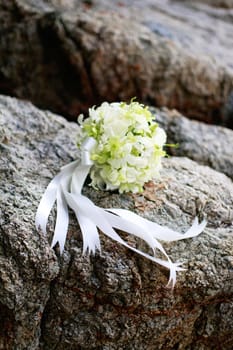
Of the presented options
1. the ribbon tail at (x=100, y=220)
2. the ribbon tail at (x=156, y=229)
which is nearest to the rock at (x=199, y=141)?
the ribbon tail at (x=156, y=229)

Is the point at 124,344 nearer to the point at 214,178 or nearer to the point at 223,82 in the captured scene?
the point at 214,178

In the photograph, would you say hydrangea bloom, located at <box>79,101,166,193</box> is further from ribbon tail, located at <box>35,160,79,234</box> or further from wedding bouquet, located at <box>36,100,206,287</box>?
ribbon tail, located at <box>35,160,79,234</box>

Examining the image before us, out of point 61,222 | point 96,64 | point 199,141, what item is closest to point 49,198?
point 61,222

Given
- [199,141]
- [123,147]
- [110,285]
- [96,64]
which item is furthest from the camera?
[96,64]

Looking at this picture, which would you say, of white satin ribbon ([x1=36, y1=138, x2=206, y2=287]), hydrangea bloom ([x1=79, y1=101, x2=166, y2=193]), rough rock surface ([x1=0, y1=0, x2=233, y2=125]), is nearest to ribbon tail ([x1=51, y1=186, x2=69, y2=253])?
Result: white satin ribbon ([x1=36, y1=138, x2=206, y2=287])

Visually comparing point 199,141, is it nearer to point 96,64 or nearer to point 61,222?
point 61,222

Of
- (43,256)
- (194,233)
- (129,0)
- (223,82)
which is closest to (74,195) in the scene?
(43,256)
